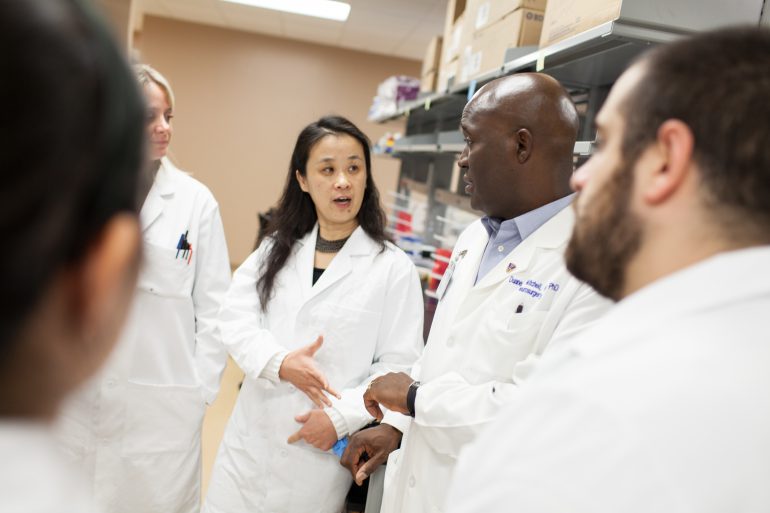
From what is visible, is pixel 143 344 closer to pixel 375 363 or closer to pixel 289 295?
pixel 289 295

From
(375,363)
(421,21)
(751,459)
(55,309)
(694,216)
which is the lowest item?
(375,363)

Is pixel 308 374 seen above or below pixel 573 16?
below

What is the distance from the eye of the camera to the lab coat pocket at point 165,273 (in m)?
2.08

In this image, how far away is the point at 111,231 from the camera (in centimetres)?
42

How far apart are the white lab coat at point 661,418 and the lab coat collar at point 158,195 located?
173 centimetres

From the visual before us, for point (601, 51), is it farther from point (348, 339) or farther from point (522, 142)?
point (348, 339)

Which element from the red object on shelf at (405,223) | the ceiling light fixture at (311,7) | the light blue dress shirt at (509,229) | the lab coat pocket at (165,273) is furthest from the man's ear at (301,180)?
the ceiling light fixture at (311,7)

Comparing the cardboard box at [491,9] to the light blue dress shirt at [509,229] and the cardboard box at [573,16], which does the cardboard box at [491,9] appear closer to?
the cardboard box at [573,16]

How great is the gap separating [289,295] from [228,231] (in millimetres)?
6958

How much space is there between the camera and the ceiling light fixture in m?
6.29

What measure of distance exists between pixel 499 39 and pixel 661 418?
2.00 meters

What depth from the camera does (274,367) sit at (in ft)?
6.02

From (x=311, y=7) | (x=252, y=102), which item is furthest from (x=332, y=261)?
(x=252, y=102)

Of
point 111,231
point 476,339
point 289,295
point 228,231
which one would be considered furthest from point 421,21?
point 111,231
